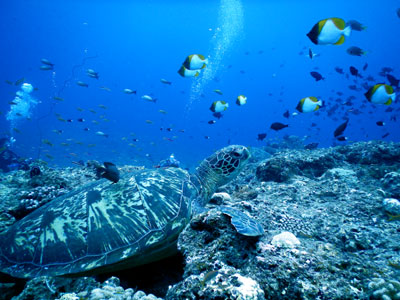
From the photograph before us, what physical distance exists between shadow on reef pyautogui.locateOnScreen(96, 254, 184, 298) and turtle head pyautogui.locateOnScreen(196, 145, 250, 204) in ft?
3.70

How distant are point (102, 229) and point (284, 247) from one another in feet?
6.47

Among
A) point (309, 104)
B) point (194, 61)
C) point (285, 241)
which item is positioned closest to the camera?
point (285, 241)

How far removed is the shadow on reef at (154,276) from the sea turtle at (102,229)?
0.24 m

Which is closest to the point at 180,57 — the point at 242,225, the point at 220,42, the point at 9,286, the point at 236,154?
the point at 220,42

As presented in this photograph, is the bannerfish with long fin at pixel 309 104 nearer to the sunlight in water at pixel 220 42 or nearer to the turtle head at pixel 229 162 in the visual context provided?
the turtle head at pixel 229 162

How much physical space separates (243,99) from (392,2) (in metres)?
74.6

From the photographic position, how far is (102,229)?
2.19m

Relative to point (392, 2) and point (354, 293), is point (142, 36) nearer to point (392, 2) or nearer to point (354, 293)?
point (392, 2)

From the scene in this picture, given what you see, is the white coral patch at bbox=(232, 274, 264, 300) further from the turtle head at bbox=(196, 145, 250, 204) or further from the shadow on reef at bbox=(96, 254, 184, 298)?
the turtle head at bbox=(196, 145, 250, 204)

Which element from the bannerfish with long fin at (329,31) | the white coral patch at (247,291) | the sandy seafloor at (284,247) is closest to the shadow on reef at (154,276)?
the sandy seafloor at (284,247)

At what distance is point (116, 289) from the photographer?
5.16ft

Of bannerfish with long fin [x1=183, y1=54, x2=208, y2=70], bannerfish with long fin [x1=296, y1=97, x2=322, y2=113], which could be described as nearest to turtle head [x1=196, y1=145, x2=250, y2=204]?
bannerfish with long fin [x1=296, y1=97, x2=322, y2=113]

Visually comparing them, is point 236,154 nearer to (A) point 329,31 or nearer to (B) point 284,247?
(B) point 284,247

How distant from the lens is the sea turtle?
78.5 inches
